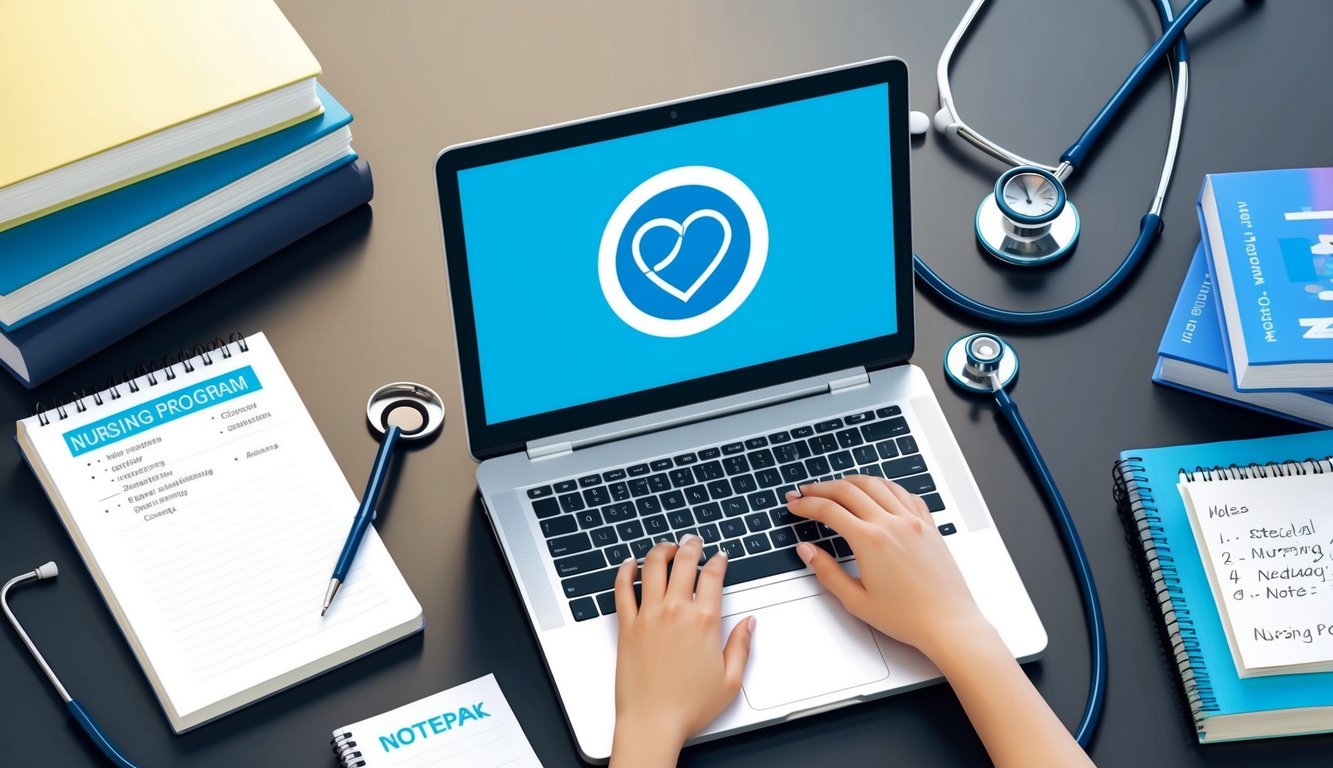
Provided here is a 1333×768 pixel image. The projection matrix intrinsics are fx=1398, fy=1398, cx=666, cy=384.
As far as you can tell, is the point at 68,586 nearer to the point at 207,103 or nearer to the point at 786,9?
the point at 207,103

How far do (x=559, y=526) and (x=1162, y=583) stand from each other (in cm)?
54

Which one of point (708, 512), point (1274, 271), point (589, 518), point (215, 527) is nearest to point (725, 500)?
point (708, 512)

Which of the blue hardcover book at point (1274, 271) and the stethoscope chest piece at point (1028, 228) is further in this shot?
the stethoscope chest piece at point (1028, 228)

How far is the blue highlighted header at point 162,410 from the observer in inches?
50.6

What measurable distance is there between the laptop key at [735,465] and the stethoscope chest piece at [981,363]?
248 millimetres

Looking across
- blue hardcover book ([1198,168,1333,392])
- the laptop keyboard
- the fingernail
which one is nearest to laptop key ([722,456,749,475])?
the laptop keyboard

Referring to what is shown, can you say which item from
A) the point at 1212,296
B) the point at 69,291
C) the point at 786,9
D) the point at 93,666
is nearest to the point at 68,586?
the point at 93,666

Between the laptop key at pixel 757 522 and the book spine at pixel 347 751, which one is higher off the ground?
the laptop key at pixel 757 522

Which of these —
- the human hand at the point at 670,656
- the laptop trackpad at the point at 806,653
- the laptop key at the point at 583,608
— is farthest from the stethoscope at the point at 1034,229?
the laptop key at the point at 583,608

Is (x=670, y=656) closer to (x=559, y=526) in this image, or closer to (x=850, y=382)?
(x=559, y=526)

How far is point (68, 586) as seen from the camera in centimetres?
125

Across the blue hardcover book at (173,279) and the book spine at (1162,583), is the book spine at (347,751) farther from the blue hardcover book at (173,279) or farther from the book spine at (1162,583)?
the book spine at (1162,583)

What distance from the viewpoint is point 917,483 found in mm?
1299

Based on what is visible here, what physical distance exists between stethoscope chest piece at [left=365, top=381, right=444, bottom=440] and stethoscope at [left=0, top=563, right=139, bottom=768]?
32 centimetres
